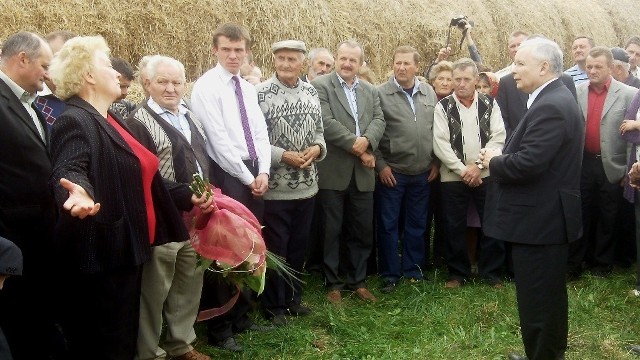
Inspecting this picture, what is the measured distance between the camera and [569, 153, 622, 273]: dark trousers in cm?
674

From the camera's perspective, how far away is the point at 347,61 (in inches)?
241

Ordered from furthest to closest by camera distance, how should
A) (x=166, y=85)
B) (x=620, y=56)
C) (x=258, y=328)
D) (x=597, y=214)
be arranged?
(x=620, y=56) → (x=597, y=214) → (x=258, y=328) → (x=166, y=85)

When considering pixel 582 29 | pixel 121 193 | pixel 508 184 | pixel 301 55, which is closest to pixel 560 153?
pixel 508 184

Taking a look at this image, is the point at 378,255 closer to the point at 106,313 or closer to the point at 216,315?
the point at 216,315

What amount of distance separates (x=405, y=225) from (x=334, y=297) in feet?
3.73

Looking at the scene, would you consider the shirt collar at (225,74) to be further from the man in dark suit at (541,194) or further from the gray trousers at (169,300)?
the man in dark suit at (541,194)

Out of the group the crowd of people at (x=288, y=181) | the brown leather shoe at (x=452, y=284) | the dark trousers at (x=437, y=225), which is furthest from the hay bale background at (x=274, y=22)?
the brown leather shoe at (x=452, y=284)

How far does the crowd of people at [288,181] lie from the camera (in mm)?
3422

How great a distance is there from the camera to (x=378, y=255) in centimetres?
664

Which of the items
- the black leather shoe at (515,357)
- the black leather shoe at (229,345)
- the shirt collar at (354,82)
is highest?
the shirt collar at (354,82)

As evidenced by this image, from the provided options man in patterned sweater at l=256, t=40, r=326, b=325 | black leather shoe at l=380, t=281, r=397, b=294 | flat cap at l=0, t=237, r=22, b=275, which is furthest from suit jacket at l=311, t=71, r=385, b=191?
flat cap at l=0, t=237, r=22, b=275

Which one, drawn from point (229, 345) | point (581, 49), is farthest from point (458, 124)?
point (229, 345)

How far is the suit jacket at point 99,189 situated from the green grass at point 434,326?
174 centimetres

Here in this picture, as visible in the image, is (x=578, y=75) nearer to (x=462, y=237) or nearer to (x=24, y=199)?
(x=462, y=237)
